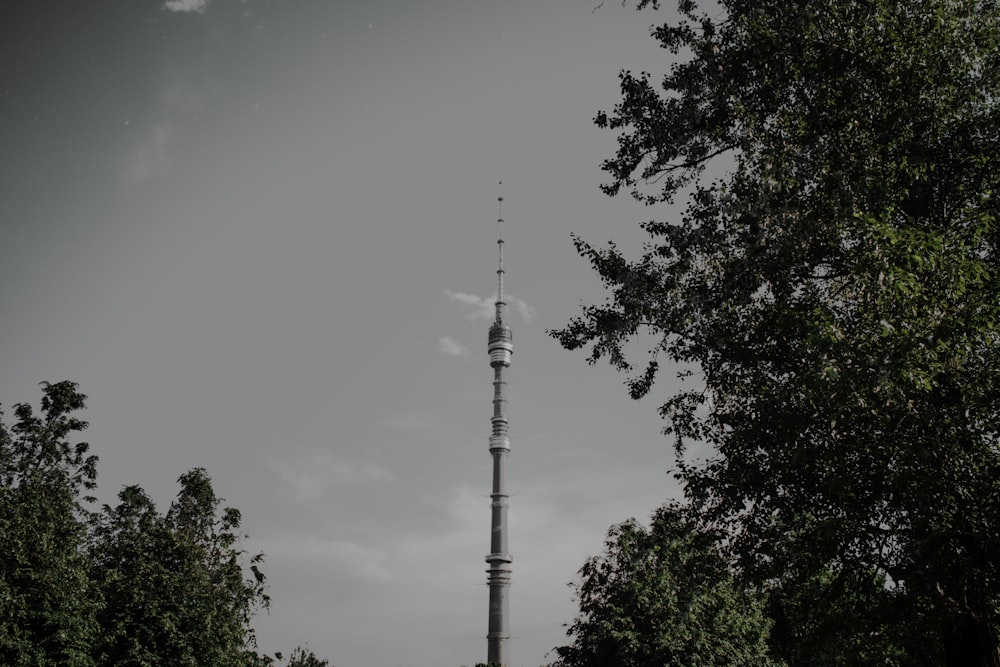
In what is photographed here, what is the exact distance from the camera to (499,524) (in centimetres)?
9862

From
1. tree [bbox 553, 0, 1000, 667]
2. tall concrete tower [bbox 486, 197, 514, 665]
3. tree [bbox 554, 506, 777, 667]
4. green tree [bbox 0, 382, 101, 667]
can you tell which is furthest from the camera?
tall concrete tower [bbox 486, 197, 514, 665]

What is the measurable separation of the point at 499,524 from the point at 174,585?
69535mm

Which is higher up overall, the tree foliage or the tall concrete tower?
the tall concrete tower

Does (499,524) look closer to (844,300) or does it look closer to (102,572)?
(102,572)

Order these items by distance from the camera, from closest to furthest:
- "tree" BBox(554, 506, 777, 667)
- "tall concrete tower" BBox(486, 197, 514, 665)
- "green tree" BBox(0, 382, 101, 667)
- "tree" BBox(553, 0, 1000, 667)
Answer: "tree" BBox(553, 0, 1000, 667), "green tree" BBox(0, 382, 101, 667), "tree" BBox(554, 506, 777, 667), "tall concrete tower" BBox(486, 197, 514, 665)

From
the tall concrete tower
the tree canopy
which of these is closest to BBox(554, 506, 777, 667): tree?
the tree canopy

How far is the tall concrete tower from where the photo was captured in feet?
311

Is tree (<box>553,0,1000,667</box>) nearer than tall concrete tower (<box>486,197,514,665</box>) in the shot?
Yes

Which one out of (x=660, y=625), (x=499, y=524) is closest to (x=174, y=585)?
(x=660, y=625)

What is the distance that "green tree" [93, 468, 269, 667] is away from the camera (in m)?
30.7

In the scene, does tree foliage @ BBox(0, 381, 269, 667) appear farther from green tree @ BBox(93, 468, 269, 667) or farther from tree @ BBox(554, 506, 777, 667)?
tree @ BBox(554, 506, 777, 667)

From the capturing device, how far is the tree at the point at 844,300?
36.1 feet

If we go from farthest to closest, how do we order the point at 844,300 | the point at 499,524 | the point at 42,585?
the point at 499,524 → the point at 42,585 → the point at 844,300

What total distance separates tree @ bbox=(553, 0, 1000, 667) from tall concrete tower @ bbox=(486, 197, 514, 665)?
3159 inches
